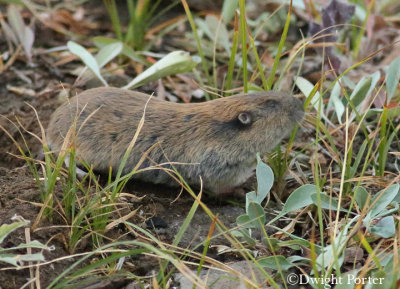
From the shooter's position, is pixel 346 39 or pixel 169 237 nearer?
pixel 169 237

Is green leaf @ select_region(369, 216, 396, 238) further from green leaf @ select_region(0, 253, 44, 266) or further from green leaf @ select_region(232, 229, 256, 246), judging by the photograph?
green leaf @ select_region(0, 253, 44, 266)

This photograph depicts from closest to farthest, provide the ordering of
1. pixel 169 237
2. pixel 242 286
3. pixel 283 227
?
pixel 242 286, pixel 169 237, pixel 283 227

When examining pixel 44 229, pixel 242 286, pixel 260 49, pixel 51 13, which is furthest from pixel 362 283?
pixel 51 13

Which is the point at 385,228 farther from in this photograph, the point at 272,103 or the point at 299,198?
the point at 272,103

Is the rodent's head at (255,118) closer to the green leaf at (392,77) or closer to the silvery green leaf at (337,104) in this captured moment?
the silvery green leaf at (337,104)

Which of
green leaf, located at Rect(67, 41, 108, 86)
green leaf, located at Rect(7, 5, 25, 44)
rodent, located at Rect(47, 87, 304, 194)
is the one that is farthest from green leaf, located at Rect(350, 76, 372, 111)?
green leaf, located at Rect(7, 5, 25, 44)

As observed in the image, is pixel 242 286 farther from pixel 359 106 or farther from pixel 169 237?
pixel 359 106

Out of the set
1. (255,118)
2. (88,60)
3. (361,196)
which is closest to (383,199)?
(361,196)
